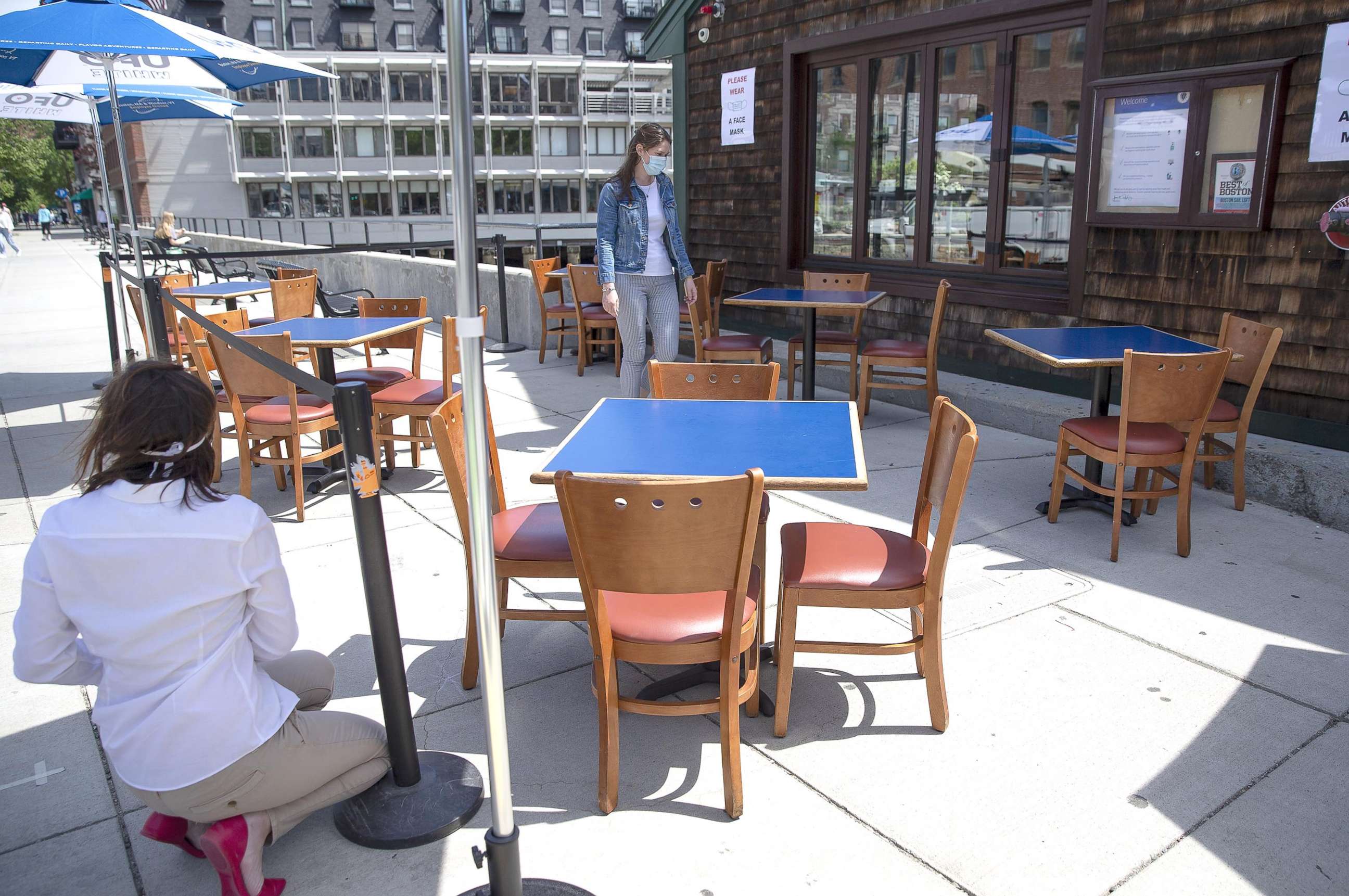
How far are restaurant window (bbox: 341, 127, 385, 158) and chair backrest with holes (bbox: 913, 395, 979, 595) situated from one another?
197 ft

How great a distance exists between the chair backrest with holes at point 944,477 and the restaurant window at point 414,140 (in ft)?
195

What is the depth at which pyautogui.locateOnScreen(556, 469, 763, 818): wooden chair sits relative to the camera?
2.28 metres

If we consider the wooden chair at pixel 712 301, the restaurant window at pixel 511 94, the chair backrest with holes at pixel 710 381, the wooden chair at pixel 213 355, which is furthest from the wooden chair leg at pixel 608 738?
the restaurant window at pixel 511 94

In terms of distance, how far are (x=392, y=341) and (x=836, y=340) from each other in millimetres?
3359

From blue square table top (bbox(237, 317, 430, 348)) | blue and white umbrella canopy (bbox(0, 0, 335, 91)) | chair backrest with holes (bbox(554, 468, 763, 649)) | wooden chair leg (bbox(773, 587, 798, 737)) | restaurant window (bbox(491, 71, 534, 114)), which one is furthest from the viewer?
restaurant window (bbox(491, 71, 534, 114))

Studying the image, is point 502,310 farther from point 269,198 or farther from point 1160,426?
point 269,198

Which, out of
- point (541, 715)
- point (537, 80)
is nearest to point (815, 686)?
point (541, 715)

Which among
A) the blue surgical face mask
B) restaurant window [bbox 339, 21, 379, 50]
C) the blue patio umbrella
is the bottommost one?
the blue surgical face mask

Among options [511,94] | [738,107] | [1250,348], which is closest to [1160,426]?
[1250,348]

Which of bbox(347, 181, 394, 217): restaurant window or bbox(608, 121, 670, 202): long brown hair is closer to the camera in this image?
bbox(608, 121, 670, 202): long brown hair

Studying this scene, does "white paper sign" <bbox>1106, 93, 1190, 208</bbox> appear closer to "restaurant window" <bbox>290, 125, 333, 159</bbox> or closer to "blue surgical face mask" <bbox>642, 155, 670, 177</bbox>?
"blue surgical face mask" <bbox>642, 155, 670, 177</bbox>

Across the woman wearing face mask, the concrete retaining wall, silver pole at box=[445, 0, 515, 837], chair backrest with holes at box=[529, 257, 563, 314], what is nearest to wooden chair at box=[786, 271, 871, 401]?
the woman wearing face mask

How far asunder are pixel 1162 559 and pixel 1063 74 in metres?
3.85

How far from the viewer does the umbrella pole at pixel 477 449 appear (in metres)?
1.66
